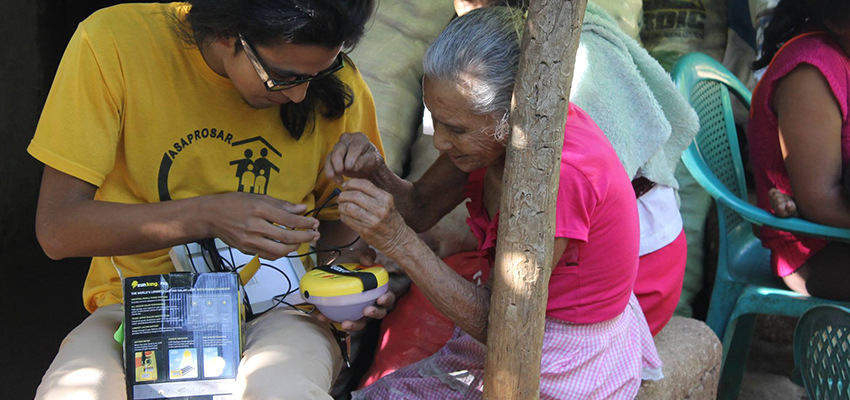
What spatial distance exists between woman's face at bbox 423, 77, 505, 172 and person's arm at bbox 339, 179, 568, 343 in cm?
27

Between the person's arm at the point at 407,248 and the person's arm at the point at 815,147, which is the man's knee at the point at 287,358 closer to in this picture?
the person's arm at the point at 407,248

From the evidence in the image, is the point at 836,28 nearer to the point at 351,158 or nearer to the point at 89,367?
the point at 351,158

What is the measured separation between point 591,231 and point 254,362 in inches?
34.3

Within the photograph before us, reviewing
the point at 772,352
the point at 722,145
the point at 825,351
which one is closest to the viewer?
the point at 825,351

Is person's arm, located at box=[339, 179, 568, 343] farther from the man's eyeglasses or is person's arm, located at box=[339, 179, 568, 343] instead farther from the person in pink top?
the person in pink top

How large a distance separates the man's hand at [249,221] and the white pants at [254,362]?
0.24 meters

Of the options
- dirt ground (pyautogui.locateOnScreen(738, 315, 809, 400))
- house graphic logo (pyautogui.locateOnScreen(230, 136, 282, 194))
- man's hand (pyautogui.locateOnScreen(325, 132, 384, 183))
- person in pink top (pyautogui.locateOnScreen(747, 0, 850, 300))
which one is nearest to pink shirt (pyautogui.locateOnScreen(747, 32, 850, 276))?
person in pink top (pyautogui.locateOnScreen(747, 0, 850, 300))

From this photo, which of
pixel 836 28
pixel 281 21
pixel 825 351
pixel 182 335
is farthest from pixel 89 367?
pixel 836 28

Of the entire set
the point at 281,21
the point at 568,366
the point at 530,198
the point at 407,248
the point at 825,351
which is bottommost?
the point at 825,351

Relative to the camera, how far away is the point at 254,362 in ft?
5.65

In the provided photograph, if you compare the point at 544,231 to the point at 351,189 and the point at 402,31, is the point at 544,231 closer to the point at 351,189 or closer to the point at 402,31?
the point at 351,189

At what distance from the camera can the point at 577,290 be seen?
6.06 feet

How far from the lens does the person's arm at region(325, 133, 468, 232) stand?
80.9 inches

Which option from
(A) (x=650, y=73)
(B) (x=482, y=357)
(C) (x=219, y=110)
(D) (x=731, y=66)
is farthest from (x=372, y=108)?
(D) (x=731, y=66)
